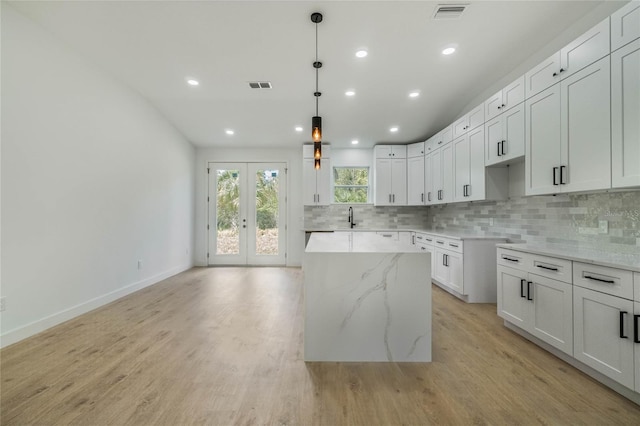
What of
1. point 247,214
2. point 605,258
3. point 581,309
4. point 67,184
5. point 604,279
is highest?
point 67,184

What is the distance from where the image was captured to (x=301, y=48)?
9.86 ft

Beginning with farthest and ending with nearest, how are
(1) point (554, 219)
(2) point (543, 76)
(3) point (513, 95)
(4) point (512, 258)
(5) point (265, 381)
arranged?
1. (3) point (513, 95)
2. (1) point (554, 219)
3. (4) point (512, 258)
4. (2) point (543, 76)
5. (5) point (265, 381)

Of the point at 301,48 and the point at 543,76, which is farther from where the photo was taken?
the point at 301,48

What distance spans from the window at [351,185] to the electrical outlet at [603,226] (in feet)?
13.8

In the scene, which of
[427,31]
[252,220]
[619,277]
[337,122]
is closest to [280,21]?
[427,31]

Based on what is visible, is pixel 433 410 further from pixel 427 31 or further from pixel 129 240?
pixel 129 240

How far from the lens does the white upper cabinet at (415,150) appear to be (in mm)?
5641

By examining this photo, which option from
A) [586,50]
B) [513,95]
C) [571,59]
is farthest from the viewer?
[513,95]

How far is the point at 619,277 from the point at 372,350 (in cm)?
169

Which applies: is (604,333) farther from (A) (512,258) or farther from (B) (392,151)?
(B) (392,151)

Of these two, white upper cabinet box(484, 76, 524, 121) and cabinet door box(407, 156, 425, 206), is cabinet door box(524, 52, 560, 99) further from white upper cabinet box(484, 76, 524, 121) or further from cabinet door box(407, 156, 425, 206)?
cabinet door box(407, 156, 425, 206)

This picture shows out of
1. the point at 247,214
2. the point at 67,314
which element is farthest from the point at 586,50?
the point at 247,214

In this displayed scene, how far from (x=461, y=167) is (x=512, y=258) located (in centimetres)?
193

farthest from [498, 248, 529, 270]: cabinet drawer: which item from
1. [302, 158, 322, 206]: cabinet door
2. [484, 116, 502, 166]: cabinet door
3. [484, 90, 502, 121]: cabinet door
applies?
[302, 158, 322, 206]: cabinet door
